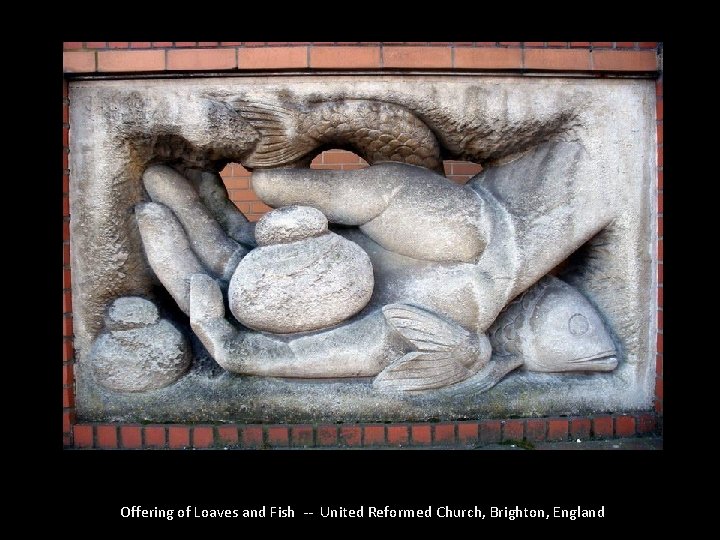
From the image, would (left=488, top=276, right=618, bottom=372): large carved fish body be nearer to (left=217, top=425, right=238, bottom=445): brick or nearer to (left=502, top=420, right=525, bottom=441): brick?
(left=502, top=420, right=525, bottom=441): brick

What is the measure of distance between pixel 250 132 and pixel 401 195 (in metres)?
0.58

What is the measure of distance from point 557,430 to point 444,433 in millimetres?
421

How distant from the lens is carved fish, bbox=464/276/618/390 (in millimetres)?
2463

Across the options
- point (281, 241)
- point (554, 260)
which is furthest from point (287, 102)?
point (554, 260)

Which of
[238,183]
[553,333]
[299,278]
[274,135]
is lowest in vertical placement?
[553,333]

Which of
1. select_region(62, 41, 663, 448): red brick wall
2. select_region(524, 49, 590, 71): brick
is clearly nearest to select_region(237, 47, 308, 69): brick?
select_region(62, 41, 663, 448): red brick wall

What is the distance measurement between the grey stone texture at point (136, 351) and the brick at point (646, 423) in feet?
5.57

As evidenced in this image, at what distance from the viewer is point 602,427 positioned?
96.3 inches

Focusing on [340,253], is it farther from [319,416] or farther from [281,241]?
[319,416]

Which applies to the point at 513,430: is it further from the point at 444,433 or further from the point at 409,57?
the point at 409,57

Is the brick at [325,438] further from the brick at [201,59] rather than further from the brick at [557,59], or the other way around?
the brick at [557,59]

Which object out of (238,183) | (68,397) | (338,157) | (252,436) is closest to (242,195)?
(238,183)

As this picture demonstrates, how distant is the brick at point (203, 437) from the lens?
7.86ft

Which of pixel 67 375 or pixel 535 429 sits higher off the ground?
pixel 67 375
